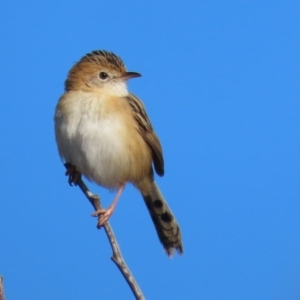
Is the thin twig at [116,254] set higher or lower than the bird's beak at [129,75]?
lower

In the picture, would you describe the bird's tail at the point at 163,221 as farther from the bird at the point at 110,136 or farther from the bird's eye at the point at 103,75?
the bird's eye at the point at 103,75

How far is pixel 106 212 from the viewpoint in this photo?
4520mm

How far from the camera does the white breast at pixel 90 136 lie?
15.5 feet

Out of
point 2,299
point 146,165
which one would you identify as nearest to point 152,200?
point 146,165

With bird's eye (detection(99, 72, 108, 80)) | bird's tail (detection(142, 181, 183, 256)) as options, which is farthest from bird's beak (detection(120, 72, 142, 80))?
bird's tail (detection(142, 181, 183, 256))

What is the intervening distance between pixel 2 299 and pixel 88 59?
315 centimetres

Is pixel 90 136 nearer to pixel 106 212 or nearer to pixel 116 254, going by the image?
pixel 106 212

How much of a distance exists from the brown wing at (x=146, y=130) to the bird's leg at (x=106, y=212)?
0.35m

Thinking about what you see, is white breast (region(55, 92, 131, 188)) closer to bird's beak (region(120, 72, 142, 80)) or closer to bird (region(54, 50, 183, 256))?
bird (region(54, 50, 183, 256))

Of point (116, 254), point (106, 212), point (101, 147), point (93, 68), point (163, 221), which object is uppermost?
point (93, 68)

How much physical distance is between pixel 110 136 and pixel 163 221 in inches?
42.5

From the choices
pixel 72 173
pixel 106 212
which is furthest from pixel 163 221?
pixel 106 212

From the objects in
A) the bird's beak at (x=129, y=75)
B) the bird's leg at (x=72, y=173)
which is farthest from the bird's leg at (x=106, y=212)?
the bird's beak at (x=129, y=75)

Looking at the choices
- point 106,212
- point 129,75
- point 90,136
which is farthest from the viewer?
point 129,75
